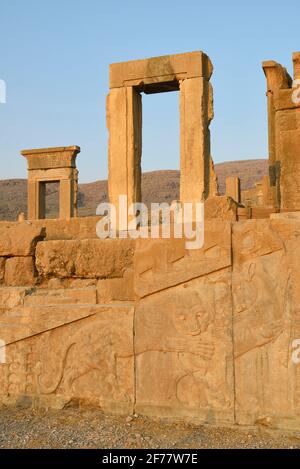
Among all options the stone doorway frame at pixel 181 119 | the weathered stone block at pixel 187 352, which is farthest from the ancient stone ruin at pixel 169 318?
the stone doorway frame at pixel 181 119

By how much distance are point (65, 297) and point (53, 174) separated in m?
10.5

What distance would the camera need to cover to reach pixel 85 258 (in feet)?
15.5

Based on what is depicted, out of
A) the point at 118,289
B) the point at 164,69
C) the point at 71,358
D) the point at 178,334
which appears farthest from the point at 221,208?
the point at 164,69

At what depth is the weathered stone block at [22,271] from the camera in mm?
4891

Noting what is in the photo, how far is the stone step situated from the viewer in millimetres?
4281

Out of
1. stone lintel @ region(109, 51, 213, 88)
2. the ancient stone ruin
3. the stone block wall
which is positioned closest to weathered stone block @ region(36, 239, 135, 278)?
the ancient stone ruin

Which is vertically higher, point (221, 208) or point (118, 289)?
point (221, 208)

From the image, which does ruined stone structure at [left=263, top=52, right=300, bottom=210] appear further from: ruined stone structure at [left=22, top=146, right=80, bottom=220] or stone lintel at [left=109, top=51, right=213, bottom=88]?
ruined stone structure at [left=22, top=146, right=80, bottom=220]

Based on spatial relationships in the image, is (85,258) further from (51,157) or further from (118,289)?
(51,157)

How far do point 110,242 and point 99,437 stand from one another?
1.81m

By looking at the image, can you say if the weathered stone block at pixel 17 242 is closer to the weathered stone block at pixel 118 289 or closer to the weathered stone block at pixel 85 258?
the weathered stone block at pixel 85 258
